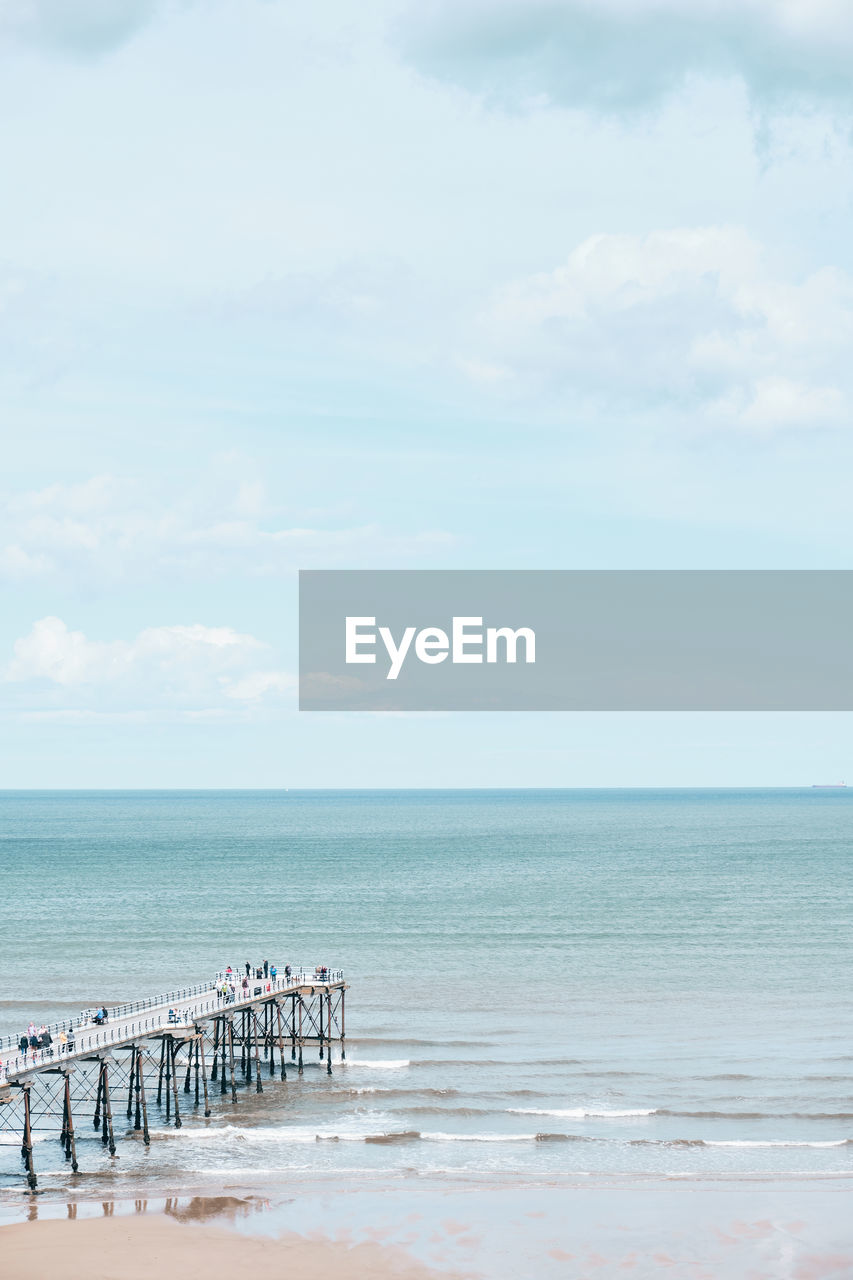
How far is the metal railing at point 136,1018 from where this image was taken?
4234 centimetres

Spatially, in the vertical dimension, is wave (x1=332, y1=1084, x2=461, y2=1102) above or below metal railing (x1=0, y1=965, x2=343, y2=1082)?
below

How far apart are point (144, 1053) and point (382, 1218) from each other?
21774 mm

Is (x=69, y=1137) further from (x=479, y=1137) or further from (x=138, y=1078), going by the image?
(x=479, y=1137)

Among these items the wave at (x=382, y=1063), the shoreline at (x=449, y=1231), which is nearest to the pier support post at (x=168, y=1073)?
the wave at (x=382, y=1063)

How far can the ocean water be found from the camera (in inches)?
1652

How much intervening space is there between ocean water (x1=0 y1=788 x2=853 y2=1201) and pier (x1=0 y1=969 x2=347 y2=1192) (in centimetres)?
98

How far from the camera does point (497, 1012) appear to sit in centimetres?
6069

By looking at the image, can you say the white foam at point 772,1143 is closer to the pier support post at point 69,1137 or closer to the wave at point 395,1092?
the wave at point 395,1092

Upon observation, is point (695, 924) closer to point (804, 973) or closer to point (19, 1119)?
point (804, 973)

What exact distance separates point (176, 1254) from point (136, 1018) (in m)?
15.9

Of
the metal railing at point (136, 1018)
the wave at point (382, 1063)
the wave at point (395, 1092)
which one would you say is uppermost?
the metal railing at point (136, 1018)

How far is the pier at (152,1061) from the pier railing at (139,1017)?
0.14 feet

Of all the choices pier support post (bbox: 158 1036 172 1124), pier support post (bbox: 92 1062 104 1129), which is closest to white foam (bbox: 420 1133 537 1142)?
pier support post (bbox: 158 1036 172 1124)

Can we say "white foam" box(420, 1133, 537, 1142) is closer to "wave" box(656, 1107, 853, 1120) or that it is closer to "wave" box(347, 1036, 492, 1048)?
"wave" box(656, 1107, 853, 1120)
